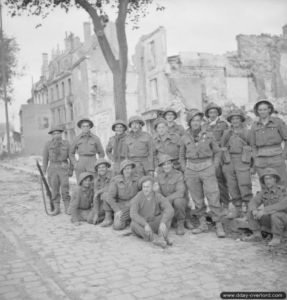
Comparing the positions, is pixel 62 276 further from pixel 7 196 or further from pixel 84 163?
pixel 7 196

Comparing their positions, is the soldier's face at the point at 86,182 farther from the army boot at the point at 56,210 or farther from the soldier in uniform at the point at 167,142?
the soldier in uniform at the point at 167,142

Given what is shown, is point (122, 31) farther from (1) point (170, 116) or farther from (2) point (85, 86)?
(2) point (85, 86)

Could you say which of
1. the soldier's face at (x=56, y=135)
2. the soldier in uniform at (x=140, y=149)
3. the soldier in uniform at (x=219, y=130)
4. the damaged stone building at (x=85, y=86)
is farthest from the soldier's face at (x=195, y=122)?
the damaged stone building at (x=85, y=86)

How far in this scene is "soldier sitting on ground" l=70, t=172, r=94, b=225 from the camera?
7.45 metres

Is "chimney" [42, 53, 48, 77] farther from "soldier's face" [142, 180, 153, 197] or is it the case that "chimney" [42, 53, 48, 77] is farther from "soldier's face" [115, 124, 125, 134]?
"soldier's face" [142, 180, 153, 197]

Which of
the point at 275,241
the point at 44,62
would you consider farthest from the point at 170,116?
the point at 44,62

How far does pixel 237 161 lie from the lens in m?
6.86

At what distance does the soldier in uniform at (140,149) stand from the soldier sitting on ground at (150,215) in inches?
46.6

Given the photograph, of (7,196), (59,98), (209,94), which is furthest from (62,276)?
(59,98)

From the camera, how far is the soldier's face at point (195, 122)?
6719mm

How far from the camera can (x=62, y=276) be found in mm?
4641

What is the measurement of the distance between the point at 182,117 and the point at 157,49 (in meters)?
5.61

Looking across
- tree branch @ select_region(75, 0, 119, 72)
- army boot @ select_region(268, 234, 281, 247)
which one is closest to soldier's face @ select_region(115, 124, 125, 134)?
tree branch @ select_region(75, 0, 119, 72)

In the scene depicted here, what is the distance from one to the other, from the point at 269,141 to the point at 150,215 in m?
2.29
